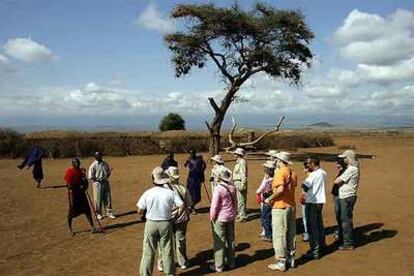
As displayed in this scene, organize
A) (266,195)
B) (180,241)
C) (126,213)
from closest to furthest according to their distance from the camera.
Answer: (180,241) < (266,195) < (126,213)

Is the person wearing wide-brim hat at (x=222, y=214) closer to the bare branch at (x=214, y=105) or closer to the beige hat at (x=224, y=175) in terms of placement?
the beige hat at (x=224, y=175)

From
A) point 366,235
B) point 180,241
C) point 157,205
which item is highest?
point 157,205

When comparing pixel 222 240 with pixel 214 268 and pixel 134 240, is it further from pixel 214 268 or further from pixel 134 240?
pixel 134 240

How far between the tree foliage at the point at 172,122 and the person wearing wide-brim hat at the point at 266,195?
1622 inches

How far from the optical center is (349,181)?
33.3 ft

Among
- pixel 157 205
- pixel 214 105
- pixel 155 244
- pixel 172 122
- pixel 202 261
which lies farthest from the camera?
pixel 172 122

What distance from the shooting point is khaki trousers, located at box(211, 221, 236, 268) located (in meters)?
9.13

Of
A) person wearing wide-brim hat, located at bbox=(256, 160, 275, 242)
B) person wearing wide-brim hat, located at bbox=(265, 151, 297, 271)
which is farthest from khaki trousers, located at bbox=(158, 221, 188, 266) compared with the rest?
person wearing wide-brim hat, located at bbox=(256, 160, 275, 242)

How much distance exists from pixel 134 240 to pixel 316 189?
167 inches

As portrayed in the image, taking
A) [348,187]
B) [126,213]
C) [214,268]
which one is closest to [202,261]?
[214,268]

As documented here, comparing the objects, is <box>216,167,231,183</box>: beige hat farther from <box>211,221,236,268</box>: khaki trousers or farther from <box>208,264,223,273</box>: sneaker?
<box>208,264,223,273</box>: sneaker

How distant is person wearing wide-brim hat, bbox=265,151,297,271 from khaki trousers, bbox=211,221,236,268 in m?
0.75

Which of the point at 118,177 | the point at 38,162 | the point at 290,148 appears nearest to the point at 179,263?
the point at 38,162

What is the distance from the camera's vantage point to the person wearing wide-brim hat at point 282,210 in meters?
9.12
